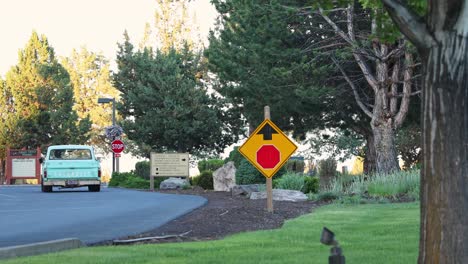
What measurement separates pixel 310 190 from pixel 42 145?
44290 millimetres

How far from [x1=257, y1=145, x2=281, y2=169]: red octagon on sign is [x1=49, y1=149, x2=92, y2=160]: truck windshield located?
18514 millimetres

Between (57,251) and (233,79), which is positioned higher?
(233,79)

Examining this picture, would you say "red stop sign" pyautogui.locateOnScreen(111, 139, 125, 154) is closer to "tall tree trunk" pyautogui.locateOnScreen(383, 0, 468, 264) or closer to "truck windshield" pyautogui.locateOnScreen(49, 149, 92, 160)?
"truck windshield" pyautogui.locateOnScreen(49, 149, 92, 160)

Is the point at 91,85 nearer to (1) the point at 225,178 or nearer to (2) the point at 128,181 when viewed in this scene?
(2) the point at 128,181

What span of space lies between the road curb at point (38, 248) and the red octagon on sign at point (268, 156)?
7.65 meters

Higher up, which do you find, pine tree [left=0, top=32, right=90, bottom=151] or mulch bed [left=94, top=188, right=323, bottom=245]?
pine tree [left=0, top=32, right=90, bottom=151]

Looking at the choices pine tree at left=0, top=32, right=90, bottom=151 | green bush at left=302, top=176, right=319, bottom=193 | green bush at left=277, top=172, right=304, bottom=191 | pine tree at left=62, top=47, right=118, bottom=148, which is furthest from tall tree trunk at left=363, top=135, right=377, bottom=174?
pine tree at left=62, top=47, right=118, bottom=148

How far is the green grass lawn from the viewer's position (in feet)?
33.2

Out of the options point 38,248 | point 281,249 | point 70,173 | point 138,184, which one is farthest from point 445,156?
point 138,184

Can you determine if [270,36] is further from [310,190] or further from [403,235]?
[403,235]

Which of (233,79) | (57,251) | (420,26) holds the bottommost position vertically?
(57,251)

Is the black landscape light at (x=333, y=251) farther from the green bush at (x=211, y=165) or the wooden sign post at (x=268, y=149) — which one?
the green bush at (x=211, y=165)

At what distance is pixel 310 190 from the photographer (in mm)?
29938

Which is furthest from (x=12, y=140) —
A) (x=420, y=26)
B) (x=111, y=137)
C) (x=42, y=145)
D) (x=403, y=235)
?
(x=420, y=26)
